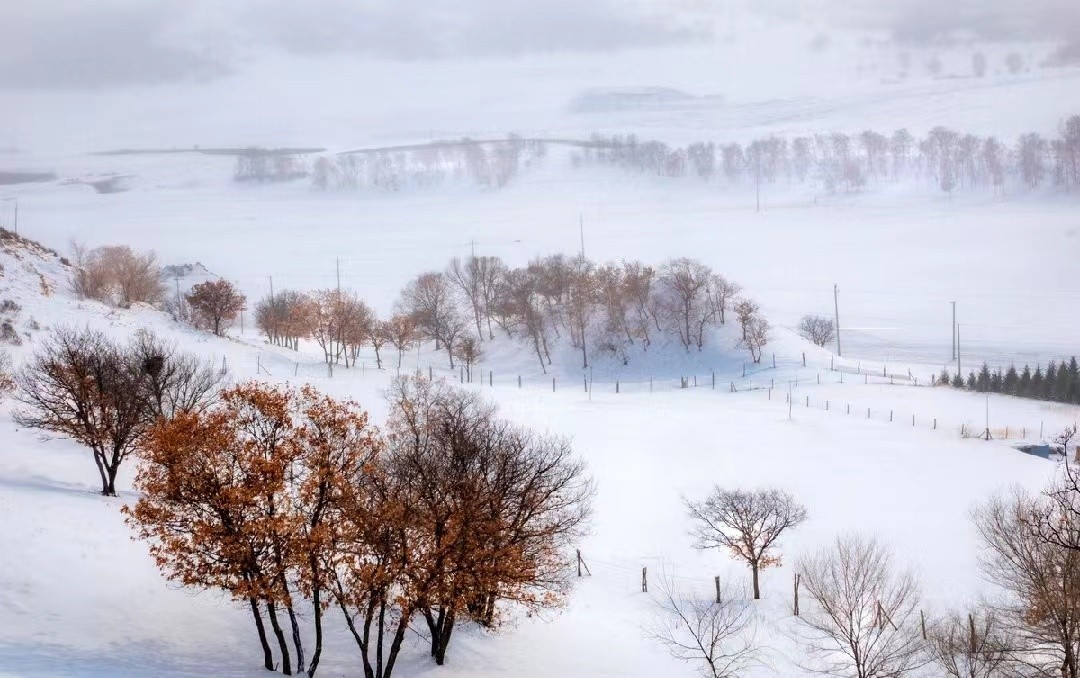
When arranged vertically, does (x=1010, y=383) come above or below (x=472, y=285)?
below

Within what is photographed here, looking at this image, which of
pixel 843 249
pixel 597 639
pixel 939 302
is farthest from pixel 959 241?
pixel 597 639

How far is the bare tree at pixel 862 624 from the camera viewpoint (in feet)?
58.7

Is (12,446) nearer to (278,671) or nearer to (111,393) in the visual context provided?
(111,393)

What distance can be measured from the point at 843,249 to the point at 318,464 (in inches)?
3859

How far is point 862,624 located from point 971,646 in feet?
11.2

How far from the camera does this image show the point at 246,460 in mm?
15492

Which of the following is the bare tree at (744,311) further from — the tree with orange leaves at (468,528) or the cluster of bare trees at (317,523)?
the cluster of bare trees at (317,523)

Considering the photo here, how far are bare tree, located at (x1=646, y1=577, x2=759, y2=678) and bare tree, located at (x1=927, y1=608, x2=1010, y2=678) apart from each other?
3.72 metres

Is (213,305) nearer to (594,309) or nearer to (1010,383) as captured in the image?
(594,309)

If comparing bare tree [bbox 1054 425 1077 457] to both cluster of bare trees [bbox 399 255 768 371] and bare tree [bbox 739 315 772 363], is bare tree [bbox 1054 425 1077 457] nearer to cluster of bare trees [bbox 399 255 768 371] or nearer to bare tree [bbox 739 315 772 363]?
bare tree [bbox 739 315 772 363]

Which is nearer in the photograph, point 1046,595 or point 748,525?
point 1046,595

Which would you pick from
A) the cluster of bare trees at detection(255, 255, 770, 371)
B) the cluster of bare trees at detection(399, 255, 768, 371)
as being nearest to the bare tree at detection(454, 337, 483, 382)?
the cluster of bare trees at detection(255, 255, 770, 371)

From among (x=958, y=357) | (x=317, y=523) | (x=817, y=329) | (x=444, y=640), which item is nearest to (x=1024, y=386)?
(x=958, y=357)

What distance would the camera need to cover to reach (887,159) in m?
135
